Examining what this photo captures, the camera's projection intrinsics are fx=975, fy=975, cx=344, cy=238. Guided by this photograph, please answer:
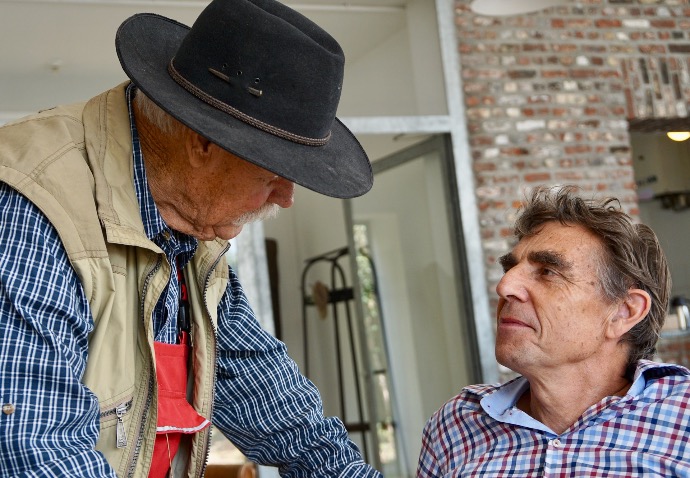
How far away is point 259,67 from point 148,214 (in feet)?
1.10

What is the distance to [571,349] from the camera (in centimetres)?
211

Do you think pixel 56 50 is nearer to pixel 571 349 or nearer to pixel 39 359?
pixel 571 349

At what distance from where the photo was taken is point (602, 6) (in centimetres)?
532

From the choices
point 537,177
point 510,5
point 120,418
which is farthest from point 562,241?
point 537,177

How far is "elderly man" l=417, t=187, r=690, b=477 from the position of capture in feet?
6.65

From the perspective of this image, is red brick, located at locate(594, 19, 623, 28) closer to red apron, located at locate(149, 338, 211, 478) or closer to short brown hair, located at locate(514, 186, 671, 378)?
short brown hair, located at locate(514, 186, 671, 378)

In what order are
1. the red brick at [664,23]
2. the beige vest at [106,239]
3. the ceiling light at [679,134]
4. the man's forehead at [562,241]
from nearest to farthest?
the beige vest at [106,239], the man's forehead at [562,241], the red brick at [664,23], the ceiling light at [679,134]

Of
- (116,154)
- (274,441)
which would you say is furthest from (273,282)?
(116,154)

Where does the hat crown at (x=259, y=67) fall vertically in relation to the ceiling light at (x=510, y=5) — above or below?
below

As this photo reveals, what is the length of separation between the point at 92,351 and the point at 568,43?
4.17 m

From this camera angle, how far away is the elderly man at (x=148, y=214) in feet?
4.50

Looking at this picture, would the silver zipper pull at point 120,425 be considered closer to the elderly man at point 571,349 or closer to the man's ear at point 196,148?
the man's ear at point 196,148

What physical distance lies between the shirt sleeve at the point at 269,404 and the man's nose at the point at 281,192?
1.24 feet

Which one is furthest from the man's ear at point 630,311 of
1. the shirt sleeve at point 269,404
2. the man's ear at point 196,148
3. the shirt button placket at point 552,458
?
the man's ear at point 196,148
